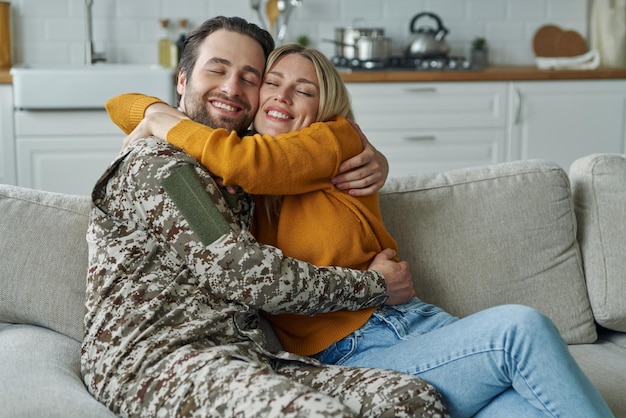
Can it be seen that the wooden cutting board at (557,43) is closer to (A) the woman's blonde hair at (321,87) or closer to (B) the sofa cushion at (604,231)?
(B) the sofa cushion at (604,231)

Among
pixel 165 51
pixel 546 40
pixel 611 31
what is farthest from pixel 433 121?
pixel 165 51

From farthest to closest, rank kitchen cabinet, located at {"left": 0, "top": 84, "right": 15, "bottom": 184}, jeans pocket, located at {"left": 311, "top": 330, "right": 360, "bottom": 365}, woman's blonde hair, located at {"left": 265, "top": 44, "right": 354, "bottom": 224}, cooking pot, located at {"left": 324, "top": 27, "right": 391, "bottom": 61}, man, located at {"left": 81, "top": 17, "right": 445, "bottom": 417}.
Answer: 1. cooking pot, located at {"left": 324, "top": 27, "right": 391, "bottom": 61}
2. kitchen cabinet, located at {"left": 0, "top": 84, "right": 15, "bottom": 184}
3. woman's blonde hair, located at {"left": 265, "top": 44, "right": 354, "bottom": 224}
4. jeans pocket, located at {"left": 311, "top": 330, "right": 360, "bottom": 365}
5. man, located at {"left": 81, "top": 17, "right": 445, "bottom": 417}

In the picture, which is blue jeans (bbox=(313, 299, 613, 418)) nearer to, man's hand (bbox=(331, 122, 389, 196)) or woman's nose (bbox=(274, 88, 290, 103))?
man's hand (bbox=(331, 122, 389, 196))

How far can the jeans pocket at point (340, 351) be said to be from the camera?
1836 millimetres

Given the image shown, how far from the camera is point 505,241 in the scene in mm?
2180

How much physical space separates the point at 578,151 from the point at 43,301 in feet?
10.4

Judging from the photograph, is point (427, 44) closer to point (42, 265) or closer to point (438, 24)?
point (438, 24)

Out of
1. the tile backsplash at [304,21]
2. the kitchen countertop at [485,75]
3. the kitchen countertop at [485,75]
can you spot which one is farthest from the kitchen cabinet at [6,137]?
the kitchen countertop at [485,75]

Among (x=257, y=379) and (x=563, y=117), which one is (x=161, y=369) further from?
(x=563, y=117)

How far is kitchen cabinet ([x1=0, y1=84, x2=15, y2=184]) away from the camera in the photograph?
3748 millimetres

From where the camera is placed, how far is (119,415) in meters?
1.57

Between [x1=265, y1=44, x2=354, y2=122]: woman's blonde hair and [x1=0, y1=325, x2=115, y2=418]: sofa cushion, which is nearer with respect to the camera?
[x1=0, y1=325, x2=115, y2=418]: sofa cushion

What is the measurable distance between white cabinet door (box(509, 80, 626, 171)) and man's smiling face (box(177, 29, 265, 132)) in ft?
8.07

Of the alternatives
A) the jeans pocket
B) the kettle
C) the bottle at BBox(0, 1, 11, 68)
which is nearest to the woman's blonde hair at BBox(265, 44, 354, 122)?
the jeans pocket
